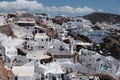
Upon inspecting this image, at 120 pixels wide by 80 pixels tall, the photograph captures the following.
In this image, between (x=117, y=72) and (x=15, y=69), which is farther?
(x=117, y=72)

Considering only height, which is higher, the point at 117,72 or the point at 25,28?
the point at 25,28

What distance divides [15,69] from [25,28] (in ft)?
59.5

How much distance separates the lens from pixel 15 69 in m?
25.7

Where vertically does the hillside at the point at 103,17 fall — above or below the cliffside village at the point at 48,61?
below

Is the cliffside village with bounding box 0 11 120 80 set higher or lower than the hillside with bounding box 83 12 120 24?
higher

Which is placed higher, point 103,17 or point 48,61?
point 48,61

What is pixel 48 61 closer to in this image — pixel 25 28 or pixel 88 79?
pixel 88 79

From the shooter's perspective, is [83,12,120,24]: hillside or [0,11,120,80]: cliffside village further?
[83,12,120,24]: hillside

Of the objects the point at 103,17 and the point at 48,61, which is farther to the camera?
the point at 103,17

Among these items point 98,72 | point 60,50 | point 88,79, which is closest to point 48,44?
point 60,50

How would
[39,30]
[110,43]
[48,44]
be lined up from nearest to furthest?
[48,44] < [39,30] < [110,43]

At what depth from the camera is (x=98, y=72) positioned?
30.5m

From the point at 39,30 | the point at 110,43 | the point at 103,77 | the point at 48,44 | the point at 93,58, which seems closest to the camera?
the point at 103,77

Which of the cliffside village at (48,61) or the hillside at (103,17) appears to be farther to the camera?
the hillside at (103,17)
